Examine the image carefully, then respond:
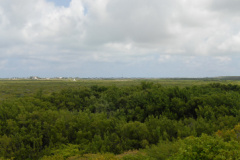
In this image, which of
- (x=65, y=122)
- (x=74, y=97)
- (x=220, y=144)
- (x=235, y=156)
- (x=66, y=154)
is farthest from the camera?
(x=74, y=97)

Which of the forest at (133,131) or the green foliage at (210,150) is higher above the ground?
the green foliage at (210,150)

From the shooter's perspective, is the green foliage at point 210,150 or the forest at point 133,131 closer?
the green foliage at point 210,150

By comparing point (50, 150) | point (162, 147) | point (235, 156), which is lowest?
point (50, 150)

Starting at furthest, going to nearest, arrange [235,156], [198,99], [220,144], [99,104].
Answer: [99,104], [198,99], [220,144], [235,156]

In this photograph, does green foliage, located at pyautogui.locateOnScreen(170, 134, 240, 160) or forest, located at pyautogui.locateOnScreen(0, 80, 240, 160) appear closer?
green foliage, located at pyautogui.locateOnScreen(170, 134, 240, 160)

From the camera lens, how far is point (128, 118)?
87.9 ft

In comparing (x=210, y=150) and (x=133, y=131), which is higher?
(x=210, y=150)

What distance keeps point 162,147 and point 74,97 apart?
2266 cm

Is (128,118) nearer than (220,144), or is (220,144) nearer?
(220,144)

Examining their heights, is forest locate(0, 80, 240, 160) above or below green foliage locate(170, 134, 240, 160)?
below

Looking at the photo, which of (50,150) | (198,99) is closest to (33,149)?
(50,150)

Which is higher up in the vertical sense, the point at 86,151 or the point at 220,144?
the point at 220,144

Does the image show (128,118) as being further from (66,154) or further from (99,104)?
(66,154)

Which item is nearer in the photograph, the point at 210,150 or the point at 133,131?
the point at 210,150
